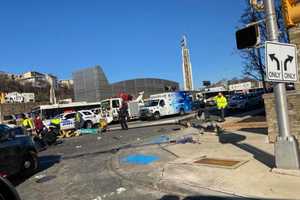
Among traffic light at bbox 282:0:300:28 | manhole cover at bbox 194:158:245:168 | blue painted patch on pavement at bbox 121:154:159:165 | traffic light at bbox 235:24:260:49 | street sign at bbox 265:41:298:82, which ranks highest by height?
traffic light at bbox 282:0:300:28

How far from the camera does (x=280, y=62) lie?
774 centimetres

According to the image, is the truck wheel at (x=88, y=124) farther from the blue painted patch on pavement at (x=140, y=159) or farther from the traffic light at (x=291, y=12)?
the traffic light at (x=291, y=12)

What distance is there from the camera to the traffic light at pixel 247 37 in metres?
7.83

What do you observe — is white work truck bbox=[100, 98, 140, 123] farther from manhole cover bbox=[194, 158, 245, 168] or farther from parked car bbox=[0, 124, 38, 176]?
manhole cover bbox=[194, 158, 245, 168]

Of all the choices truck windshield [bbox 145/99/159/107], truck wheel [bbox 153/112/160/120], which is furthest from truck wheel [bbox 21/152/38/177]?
truck windshield [bbox 145/99/159/107]

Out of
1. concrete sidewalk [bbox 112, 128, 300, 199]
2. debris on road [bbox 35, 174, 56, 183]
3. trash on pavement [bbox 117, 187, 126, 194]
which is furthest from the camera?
debris on road [bbox 35, 174, 56, 183]

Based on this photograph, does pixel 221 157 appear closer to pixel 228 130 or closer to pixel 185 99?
pixel 228 130

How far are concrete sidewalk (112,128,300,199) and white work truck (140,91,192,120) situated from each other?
2233cm

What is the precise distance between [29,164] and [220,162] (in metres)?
6.01

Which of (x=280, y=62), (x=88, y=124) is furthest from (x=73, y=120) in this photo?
(x=280, y=62)

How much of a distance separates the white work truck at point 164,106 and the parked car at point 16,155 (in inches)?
970

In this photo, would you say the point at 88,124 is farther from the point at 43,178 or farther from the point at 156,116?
the point at 43,178

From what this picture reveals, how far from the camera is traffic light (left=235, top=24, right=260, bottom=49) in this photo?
7.83m

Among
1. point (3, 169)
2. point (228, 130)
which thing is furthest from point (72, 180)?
point (228, 130)
